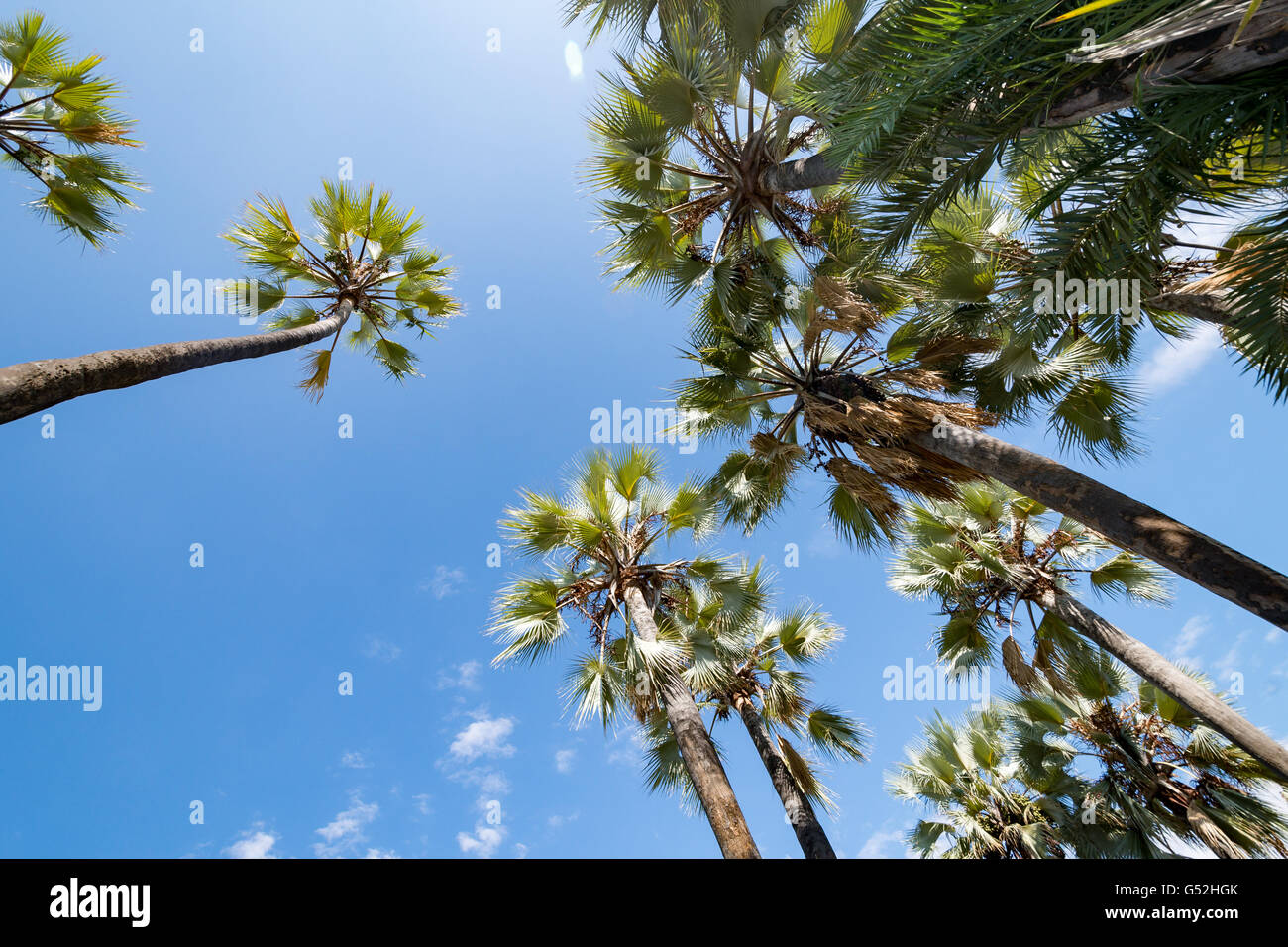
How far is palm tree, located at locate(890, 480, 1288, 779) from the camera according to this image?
8102 millimetres

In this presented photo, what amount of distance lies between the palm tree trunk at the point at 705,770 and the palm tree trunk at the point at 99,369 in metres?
5.24

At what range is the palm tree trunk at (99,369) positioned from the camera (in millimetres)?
2479

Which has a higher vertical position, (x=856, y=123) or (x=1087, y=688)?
(x=856, y=123)

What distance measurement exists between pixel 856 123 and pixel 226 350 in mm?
5233

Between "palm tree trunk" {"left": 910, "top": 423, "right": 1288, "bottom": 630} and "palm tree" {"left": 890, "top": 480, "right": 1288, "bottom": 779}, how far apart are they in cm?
224

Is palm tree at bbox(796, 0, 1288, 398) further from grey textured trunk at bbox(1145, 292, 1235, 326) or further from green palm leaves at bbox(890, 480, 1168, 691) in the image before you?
green palm leaves at bbox(890, 480, 1168, 691)

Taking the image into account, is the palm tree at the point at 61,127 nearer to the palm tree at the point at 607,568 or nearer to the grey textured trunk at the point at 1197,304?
the palm tree at the point at 607,568

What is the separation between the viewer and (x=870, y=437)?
626cm

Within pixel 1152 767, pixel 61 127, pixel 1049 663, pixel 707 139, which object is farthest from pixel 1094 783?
pixel 61 127

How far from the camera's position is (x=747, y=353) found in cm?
756

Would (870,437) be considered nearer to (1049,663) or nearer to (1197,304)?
(1197,304)

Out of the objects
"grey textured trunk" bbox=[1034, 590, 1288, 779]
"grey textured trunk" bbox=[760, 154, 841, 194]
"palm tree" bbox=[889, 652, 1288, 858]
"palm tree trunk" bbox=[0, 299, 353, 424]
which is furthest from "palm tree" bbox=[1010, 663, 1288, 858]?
"palm tree trunk" bbox=[0, 299, 353, 424]
